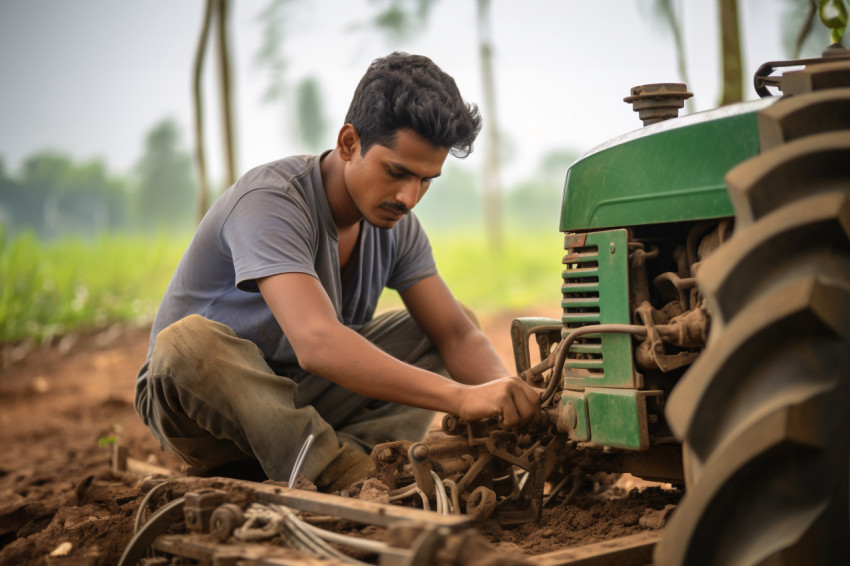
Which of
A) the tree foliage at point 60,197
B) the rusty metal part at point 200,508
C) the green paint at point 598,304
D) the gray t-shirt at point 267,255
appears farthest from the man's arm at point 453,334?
the tree foliage at point 60,197

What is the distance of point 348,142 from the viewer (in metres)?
2.87

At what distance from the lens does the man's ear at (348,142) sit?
2838 mm

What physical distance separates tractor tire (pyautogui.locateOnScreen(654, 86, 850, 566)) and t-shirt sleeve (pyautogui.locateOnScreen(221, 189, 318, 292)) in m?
1.43

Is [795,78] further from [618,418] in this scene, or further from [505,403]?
[505,403]

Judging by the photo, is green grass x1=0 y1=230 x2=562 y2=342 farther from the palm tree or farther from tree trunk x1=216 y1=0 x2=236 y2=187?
tree trunk x1=216 y1=0 x2=236 y2=187

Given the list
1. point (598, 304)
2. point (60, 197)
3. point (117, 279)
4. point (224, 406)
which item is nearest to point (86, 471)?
point (224, 406)

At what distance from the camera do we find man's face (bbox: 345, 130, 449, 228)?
106 inches

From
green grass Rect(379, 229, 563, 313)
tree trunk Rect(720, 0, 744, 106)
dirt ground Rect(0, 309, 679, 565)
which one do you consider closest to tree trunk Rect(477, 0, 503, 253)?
green grass Rect(379, 229, 563, 313)

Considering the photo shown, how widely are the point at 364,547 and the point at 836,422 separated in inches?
35.3

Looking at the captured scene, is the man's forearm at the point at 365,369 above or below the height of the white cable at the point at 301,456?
above

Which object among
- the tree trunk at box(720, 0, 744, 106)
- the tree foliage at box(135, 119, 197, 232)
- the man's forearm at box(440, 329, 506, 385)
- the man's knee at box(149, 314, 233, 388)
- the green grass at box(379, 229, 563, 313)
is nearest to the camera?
the man's knee at box(149, 314, 233, 388)

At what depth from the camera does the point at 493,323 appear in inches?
366

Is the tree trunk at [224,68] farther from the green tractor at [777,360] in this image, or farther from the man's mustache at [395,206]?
the green tractor at [777,360]

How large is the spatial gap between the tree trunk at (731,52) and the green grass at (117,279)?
629 cm
